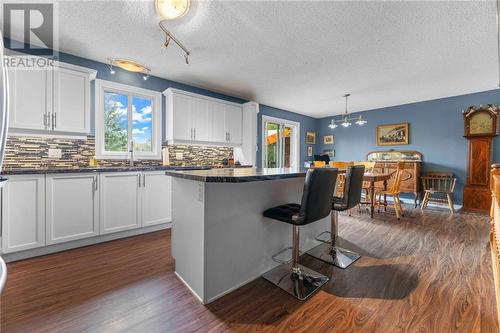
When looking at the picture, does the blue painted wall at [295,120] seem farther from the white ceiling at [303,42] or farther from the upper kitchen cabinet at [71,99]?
the upper kitchen cabinet at [71,99]

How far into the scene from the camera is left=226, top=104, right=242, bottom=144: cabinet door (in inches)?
180

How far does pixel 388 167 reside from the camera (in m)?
5.40

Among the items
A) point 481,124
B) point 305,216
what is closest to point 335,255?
point 305,216

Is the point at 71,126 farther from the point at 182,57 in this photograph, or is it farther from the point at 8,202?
the point at 182,57

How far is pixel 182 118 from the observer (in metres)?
3.87

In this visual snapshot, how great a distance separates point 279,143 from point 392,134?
2892 mm

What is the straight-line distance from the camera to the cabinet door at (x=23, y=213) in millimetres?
2258

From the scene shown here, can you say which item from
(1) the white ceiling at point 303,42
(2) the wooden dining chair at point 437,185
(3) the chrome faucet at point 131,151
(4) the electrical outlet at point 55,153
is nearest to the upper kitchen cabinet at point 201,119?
(1) the white ceiling at point 303,42

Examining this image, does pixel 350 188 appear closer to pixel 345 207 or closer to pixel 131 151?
pixel 345 207

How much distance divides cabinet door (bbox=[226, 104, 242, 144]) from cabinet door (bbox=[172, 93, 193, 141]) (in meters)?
0.87

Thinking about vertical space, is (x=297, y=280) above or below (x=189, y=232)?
below

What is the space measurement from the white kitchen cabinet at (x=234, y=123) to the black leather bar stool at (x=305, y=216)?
2806 mm

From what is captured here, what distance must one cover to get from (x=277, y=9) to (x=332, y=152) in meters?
5.52

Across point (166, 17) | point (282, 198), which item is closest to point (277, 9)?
point (166, 17)
